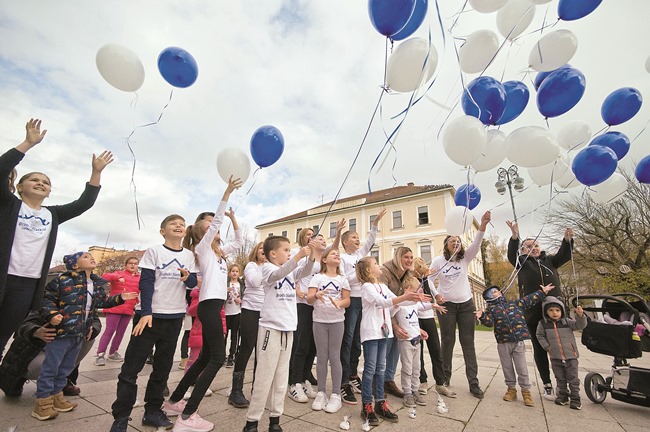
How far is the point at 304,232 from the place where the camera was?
4.01 metres

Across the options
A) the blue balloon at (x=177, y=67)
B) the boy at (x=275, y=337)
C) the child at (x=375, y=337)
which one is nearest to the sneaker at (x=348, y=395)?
the child at (x=375, y=337)

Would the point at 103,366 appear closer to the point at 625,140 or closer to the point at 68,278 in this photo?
the point at 68,278

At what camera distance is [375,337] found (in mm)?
2857

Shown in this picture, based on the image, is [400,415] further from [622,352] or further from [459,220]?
[622,352]

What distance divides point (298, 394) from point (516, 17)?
4.52 meters

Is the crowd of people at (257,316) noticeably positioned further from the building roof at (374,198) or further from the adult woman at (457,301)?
the building roof at (374,198)

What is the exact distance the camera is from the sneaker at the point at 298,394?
10.3ft

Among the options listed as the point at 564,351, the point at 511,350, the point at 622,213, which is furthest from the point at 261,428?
the point at 622,213

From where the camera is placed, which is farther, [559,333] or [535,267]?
[535,267]

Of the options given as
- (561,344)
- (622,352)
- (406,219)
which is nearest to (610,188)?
(622,352)

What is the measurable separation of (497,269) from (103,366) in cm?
3425

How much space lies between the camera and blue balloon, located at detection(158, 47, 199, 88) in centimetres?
384

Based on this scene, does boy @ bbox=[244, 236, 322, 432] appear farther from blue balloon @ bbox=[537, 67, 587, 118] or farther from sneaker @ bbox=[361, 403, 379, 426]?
blue balloon @ bbox=[537, 67, 587, 118]

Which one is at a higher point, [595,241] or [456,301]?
[595,241]
